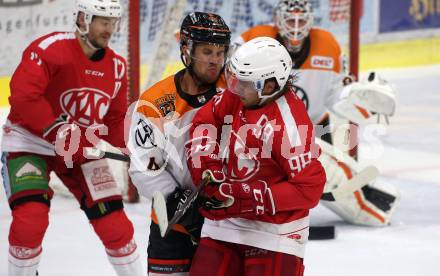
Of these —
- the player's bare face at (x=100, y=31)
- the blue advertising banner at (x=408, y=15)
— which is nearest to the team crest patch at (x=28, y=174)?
the player's bare face at (x=100, y=31)

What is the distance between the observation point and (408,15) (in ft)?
35.2

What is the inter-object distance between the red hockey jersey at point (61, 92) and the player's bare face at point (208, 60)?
97 cm

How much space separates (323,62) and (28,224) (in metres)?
1.99

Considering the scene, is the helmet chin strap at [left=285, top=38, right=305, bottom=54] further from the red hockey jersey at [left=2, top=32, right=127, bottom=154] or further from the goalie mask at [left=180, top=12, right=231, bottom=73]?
the goalie mask at [left=180, top=12, right=231, bottom=73]

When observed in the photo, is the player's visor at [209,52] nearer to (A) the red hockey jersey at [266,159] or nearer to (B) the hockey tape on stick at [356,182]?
(A) the red hockey jersey at [266,159]

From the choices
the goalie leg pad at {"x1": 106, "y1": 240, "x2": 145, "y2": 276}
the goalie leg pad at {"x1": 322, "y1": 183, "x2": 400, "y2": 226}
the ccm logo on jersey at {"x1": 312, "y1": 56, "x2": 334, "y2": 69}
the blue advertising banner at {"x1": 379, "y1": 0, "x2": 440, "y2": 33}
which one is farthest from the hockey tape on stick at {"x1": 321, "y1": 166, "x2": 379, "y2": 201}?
the blue advertising banner at {"x1": 379, "y1": 0, "x2": 440, "y2": 33}

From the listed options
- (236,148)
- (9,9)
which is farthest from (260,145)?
(9,9)

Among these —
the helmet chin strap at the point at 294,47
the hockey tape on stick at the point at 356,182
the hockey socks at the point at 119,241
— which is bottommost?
the hockey tape on stick at the point at 356,182

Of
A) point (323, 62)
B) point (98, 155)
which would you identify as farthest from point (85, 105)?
point (323, 62)

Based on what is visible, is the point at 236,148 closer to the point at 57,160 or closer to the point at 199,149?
the point at 199,149

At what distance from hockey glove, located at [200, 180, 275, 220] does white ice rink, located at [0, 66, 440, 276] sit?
1629 mm

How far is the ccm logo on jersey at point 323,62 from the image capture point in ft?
17.9

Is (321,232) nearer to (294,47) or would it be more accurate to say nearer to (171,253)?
(294,47)

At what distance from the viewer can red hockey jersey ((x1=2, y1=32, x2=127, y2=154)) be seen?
13.8 feet
